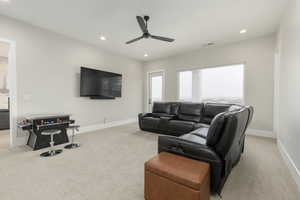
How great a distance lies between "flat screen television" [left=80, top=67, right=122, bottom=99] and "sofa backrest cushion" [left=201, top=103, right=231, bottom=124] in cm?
327

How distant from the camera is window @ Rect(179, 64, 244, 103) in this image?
174 inches

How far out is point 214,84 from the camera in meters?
4.88

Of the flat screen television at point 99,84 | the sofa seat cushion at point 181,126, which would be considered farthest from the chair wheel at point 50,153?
the sofa seat cushion at point 181,126

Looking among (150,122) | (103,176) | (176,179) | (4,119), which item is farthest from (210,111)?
(4,119)

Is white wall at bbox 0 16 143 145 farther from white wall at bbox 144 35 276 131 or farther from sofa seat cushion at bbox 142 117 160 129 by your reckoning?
white wall at bbox 144 35 276 131

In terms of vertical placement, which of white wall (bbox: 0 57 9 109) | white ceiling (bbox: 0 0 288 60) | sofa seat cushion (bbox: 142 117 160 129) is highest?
white ceiling (bbox: 0 0 288 60)

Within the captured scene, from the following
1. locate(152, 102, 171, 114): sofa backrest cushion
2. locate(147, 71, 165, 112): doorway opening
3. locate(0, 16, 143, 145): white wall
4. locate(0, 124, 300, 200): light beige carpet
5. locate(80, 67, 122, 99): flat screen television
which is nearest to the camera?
locate(0, 124, 300, 200): light beige carpet

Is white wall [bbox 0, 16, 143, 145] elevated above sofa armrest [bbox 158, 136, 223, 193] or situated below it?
above

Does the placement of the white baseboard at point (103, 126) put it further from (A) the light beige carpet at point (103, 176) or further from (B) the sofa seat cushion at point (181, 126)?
(B) the sofa seat cushion at point (181, 126)

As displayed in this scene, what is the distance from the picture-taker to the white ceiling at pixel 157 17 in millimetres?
2580

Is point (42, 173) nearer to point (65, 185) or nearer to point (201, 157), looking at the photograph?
point (65, 185)

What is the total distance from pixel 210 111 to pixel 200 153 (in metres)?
2.50

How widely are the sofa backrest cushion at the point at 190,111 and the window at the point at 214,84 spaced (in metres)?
1.24

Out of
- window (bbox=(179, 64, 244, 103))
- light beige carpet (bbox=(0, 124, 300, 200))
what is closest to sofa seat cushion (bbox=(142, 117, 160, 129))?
light beige carpet (bbox=(0, 124, 300, 200))
